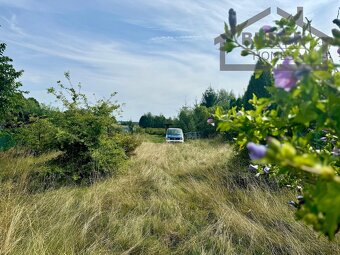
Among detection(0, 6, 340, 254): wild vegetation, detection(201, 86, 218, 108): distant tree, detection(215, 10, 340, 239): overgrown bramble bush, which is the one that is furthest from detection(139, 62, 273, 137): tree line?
detection(215, 10, 340, 239): overgrown bramble bush

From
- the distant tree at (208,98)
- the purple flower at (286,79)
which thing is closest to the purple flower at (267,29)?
the purple flower at (286,79)

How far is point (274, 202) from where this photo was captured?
4.60 m

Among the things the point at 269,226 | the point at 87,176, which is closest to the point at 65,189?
the point at 87,176

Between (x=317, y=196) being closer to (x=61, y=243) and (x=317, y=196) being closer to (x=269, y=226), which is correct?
(x=61, y=243)

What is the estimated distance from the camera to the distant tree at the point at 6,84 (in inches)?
348

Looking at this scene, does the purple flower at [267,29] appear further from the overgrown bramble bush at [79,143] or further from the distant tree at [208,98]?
the distant tree at [208,98]

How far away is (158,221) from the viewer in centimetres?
412

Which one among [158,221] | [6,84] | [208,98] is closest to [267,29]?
[158,221]

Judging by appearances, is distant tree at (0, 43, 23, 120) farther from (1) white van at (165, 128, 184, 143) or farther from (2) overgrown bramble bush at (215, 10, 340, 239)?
(1) white van at (165, 128, 184, 143)

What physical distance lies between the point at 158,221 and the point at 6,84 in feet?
23.1

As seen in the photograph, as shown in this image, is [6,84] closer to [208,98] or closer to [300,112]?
[300,112]

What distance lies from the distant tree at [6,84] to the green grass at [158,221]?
471 cm

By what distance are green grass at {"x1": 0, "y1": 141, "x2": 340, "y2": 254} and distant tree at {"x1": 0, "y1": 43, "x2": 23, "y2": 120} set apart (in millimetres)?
4714

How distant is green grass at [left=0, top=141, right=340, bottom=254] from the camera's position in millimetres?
3259
